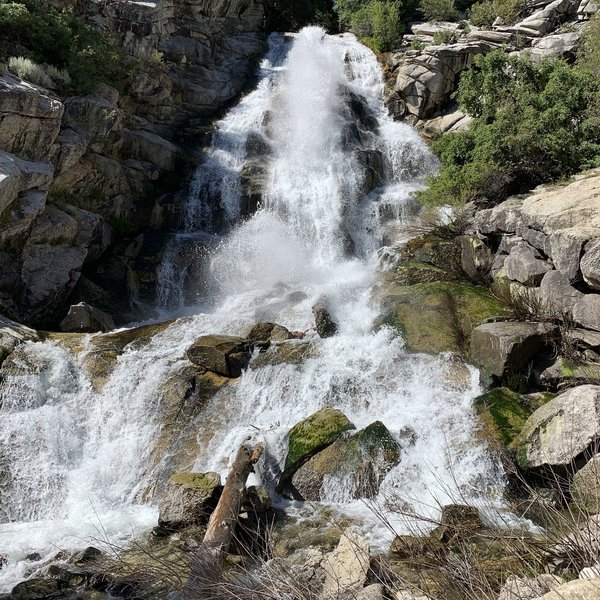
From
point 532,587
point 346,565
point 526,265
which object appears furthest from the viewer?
point 526,265

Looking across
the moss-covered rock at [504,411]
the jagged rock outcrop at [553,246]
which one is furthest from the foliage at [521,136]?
the moss-covered rock at [504,411]

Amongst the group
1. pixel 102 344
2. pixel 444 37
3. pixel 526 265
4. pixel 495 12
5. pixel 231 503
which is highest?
pixel 495 12

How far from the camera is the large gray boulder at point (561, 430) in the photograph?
726cm

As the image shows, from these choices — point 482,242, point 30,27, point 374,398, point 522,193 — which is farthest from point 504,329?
point 30,27

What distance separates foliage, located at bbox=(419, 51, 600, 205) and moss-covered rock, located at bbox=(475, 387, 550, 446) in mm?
6398

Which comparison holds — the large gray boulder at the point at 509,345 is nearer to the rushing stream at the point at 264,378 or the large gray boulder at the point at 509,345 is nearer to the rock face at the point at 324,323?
the rushing stream at the point at 264,378

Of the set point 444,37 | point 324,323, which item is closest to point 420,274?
point 324,323

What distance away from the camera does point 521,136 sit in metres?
13.1

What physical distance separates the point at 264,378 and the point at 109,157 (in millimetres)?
11068

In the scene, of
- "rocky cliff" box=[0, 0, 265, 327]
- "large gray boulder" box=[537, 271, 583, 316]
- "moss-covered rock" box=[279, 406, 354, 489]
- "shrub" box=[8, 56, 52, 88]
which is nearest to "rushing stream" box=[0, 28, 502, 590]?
"moss-covered rock" box=[279, 406, 354, 489]

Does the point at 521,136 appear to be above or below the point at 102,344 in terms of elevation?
above

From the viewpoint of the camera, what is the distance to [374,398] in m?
9.80

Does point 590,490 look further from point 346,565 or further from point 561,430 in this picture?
point 561,430

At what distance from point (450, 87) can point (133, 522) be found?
21558 millimetres
